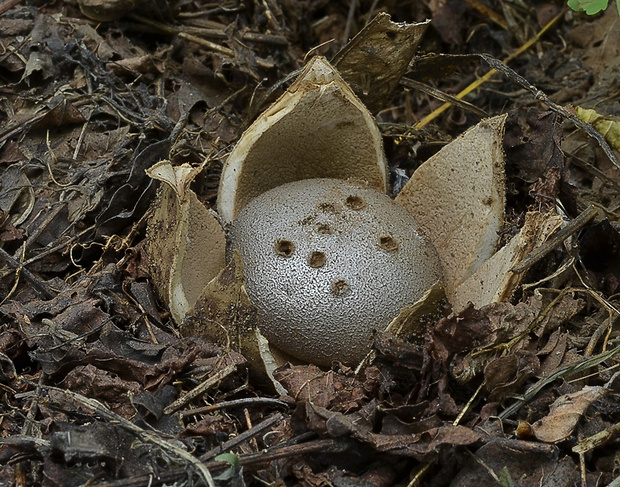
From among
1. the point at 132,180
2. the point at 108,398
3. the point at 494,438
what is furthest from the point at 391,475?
the point at 132,180

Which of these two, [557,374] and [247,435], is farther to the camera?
[557,374]

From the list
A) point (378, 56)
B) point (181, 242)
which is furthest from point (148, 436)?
point (378, 56)

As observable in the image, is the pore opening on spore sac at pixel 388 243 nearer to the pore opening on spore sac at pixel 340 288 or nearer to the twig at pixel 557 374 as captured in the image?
the pore opening on spore sac at pixel 340 288

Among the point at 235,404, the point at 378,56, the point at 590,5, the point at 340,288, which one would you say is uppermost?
the point at 590,5

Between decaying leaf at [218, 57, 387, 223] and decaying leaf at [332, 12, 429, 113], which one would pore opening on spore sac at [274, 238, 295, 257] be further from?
decaying leaf at [332, 12, 429, 113]

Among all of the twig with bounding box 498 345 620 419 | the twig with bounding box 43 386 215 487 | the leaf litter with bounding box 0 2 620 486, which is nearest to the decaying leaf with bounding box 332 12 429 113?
the leaf litter with bounding box 0 2 620 486

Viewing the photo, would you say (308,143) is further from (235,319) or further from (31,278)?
(31,278)
